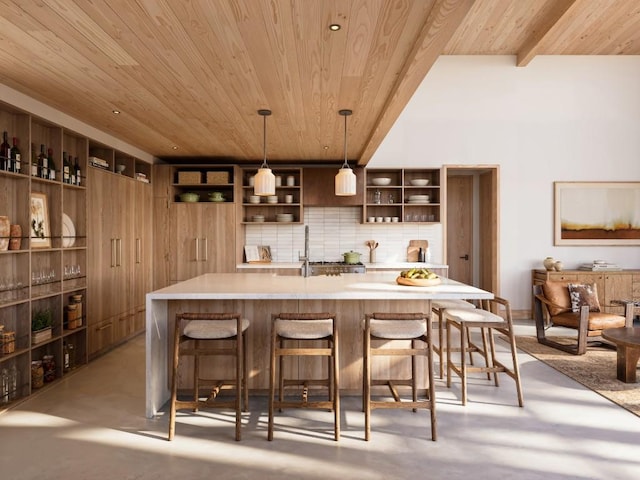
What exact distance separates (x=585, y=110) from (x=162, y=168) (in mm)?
6675

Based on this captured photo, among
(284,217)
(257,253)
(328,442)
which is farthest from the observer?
(257,253)


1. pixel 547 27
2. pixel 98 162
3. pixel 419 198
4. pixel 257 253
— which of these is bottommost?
pixel 257 253

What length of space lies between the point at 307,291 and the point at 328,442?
0.99 meters

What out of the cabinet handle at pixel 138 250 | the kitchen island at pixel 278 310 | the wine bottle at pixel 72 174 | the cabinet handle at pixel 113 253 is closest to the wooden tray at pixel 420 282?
the kitchen island at pixel 278 310

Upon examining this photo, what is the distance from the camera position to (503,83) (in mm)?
6875

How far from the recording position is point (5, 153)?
11.0ft

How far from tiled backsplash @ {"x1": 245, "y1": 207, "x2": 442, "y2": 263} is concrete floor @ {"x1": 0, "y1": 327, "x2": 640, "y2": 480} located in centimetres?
348

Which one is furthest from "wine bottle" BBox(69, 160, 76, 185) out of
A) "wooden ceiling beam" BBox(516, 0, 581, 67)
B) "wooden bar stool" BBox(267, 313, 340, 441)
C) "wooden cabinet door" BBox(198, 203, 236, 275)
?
"wooden ceiling beam" BBox(516, 0, 581, 67)

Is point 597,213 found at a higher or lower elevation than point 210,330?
higher

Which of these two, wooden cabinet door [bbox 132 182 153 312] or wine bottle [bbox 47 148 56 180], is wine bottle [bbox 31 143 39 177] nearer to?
wine bottle [bbox 47 148 56 180]

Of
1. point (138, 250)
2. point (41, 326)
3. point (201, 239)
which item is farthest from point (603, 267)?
point (41, 326)

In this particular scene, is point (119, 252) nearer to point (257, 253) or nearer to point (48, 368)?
point (48, 368)

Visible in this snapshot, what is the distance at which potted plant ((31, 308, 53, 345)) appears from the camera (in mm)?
3639

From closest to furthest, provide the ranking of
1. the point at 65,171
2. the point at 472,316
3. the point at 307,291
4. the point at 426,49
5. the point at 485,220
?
the point at 426,49 → the point at 307,291 → the point at 472,316 → the point at 65,171 → the point at 485,220
